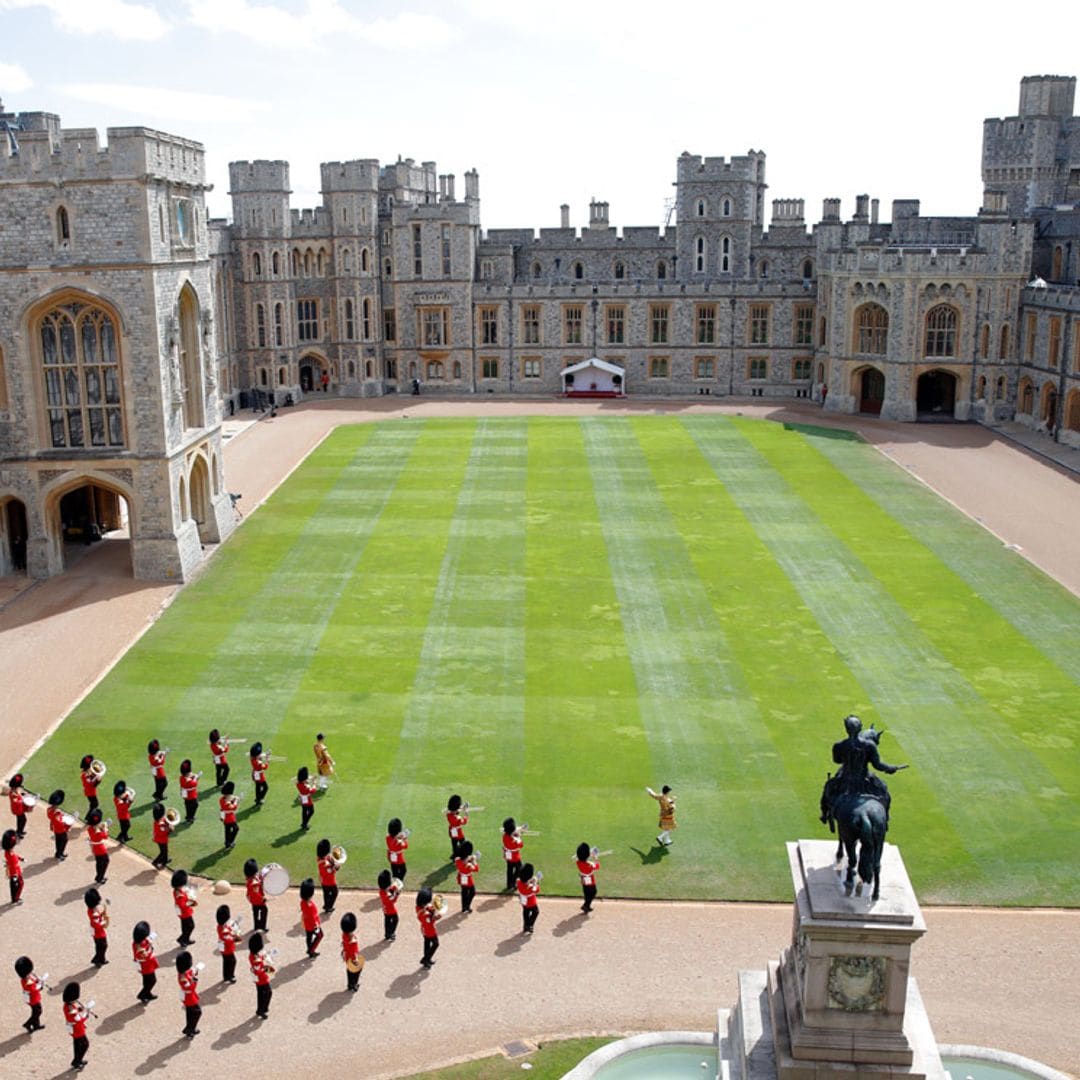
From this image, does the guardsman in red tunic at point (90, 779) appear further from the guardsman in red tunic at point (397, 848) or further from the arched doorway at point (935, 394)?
the arched doorway at point (935, 394)

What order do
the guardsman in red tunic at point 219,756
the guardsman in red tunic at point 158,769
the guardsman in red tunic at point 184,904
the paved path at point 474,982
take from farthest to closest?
the guardsman in red tunic at point 219,756
the guardsman in red tunic at point 158,769
the guardsman in red tunic at point 184,904
the paved path at point 474,982

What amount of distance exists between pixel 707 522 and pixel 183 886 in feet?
87.4

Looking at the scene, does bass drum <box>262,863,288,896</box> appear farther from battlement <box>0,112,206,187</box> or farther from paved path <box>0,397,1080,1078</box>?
battlement <box>0,112,206,187</box>

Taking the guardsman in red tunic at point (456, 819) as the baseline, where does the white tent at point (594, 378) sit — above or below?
above

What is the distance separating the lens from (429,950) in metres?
18.3

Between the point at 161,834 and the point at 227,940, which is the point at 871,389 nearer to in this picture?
the point at 161,834

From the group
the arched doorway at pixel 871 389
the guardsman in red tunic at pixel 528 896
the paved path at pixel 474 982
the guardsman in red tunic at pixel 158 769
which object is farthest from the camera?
the arched doorway at pixel 871 389

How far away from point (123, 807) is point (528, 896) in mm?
7580

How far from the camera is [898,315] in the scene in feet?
205

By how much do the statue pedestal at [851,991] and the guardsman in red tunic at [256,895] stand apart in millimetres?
7962

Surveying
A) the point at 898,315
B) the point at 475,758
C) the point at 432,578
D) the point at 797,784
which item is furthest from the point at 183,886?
the point at 898,315

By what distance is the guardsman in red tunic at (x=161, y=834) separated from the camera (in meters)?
21.1

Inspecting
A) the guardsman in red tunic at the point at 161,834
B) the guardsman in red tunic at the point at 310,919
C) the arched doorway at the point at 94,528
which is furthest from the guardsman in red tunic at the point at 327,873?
the arched doorway at the point at 94,528

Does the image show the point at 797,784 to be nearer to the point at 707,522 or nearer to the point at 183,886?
the point at 183,886
